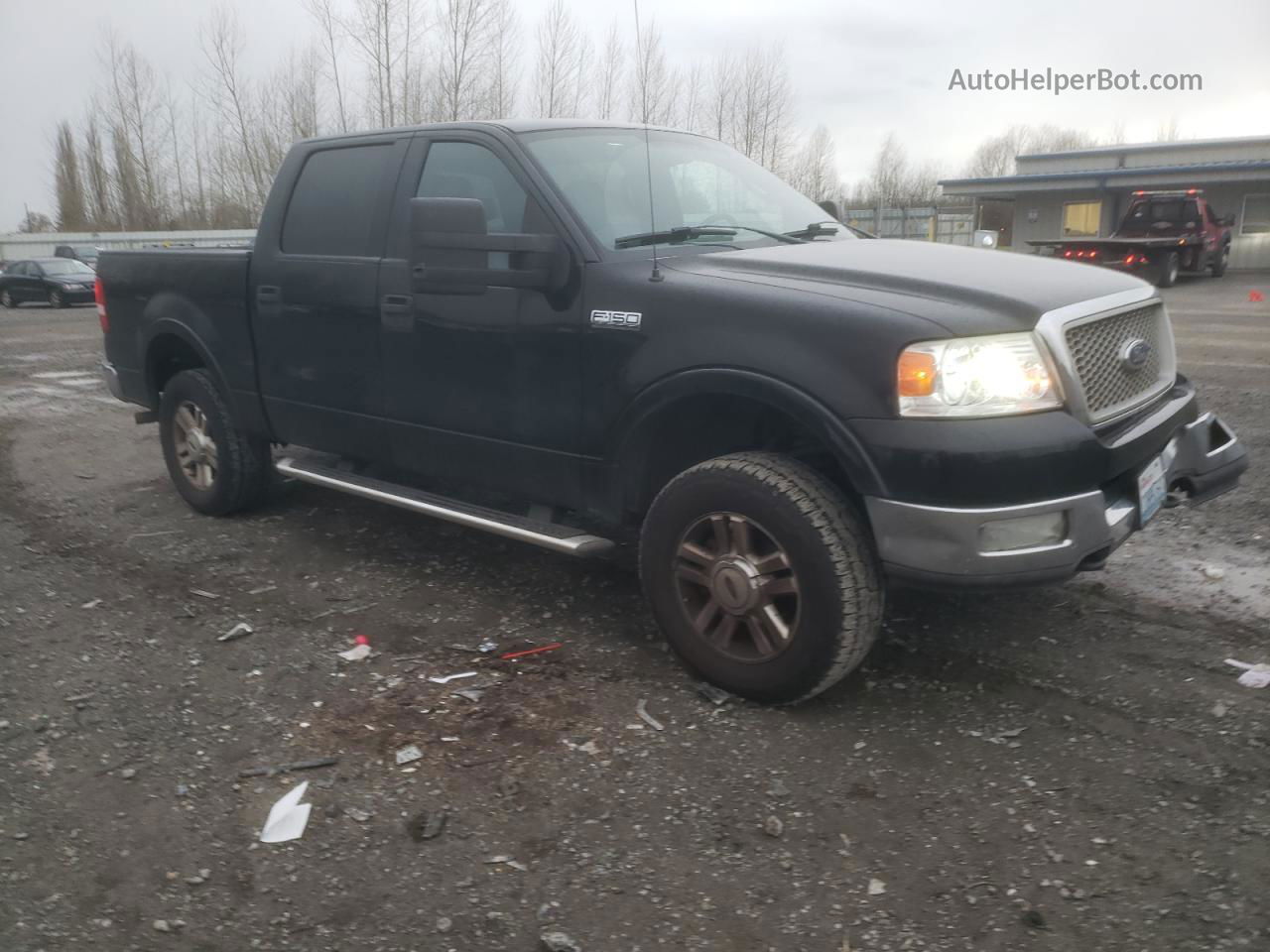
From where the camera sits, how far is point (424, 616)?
14.9 ft

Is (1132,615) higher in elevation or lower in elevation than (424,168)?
lower

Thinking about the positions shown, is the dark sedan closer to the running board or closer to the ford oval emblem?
the running board

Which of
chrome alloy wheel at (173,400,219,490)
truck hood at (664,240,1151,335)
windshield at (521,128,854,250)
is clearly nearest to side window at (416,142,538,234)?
windshield at (521,128,854,250)

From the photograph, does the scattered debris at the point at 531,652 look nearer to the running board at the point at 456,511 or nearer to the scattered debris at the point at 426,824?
the running board at the point at 456,511

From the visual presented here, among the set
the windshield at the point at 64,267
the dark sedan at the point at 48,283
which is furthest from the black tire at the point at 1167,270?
the windshield at the point at 64,267

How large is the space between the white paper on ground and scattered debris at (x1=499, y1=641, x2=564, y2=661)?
1062mm

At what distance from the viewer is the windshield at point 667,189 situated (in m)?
4.15

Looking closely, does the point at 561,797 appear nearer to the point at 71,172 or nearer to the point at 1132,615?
the point at 1132,615

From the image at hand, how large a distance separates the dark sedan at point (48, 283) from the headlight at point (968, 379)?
2843cm

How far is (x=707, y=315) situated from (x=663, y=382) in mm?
282

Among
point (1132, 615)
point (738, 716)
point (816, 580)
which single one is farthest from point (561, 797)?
point (1132, 615)

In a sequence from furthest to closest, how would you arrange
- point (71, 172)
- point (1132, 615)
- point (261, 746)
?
1. point (71, 172)
2. point (1132, 615)
3. point (261, 746)

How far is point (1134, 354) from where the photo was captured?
3607 mm

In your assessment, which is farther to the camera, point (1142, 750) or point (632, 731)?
point (632, 731)
